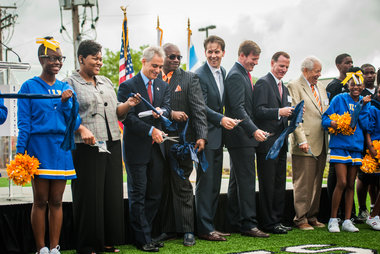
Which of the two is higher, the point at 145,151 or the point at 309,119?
the point at 309,119

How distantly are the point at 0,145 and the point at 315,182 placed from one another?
2073 cm

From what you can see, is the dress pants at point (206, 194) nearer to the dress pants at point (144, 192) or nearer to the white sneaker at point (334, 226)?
the dress pants at point (144, 192)

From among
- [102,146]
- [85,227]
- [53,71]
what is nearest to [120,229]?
[85,227]

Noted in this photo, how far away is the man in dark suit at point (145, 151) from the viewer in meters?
4.26

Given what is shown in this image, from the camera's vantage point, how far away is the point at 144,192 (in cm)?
431

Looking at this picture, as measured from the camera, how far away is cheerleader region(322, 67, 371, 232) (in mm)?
5316

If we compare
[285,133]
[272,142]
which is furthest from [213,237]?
[285,133]

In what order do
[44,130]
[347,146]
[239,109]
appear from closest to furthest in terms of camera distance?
[44,130] < [239,109] < [347,146]

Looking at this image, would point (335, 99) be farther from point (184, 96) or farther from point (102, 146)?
point (102, 146)

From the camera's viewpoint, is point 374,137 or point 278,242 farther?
point 374,137

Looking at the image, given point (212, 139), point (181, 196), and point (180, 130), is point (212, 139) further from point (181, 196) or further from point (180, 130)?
point (181, 196)

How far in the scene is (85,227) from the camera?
3.95 m

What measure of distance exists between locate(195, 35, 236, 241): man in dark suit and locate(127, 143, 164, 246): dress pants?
593 mm

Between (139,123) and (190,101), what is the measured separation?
0.73 meters
